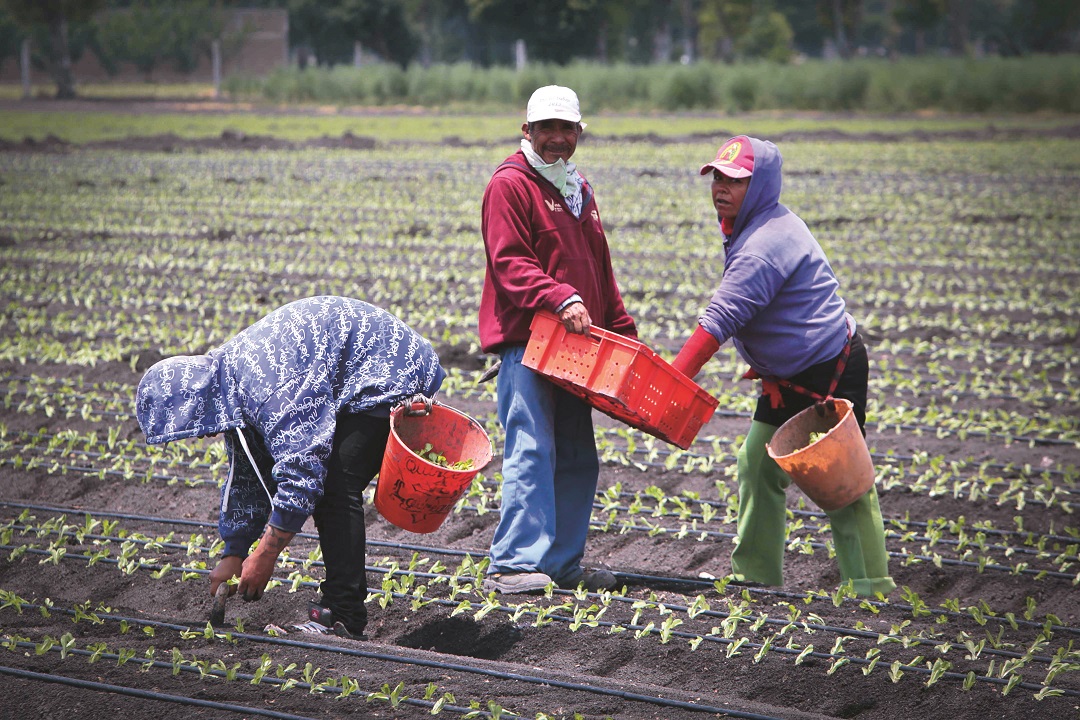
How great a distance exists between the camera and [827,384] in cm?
491

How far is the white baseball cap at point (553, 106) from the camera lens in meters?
4.62

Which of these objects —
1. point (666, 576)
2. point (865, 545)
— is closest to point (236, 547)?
point (666, 576)

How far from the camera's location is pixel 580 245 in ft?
16.0

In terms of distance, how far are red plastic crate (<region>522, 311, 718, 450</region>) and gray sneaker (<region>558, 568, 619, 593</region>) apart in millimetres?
719

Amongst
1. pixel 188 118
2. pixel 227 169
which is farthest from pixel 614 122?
pixel 227 169

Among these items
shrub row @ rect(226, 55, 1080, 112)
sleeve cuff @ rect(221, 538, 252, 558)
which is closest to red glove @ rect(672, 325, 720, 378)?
sleeve cuff @ rect(221, 538, 252, 558)

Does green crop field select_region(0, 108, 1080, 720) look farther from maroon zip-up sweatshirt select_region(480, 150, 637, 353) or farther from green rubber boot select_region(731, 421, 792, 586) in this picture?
maroon zip-up sweatshirt select_region(480, 150, 637, 353)

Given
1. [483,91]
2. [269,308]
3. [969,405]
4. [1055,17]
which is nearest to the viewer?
[969,405]

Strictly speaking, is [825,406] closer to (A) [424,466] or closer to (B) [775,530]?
(B) [775,530]

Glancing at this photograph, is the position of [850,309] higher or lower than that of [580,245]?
lower

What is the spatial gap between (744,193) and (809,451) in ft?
3.26

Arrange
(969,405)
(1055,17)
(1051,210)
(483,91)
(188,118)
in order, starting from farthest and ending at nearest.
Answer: (1055,17) → (483,91) → (188,118) → (1051,210) → (969,405)

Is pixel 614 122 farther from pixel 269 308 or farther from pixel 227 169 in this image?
pixel 269 308

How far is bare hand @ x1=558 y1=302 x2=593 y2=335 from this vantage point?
4.51 metres
